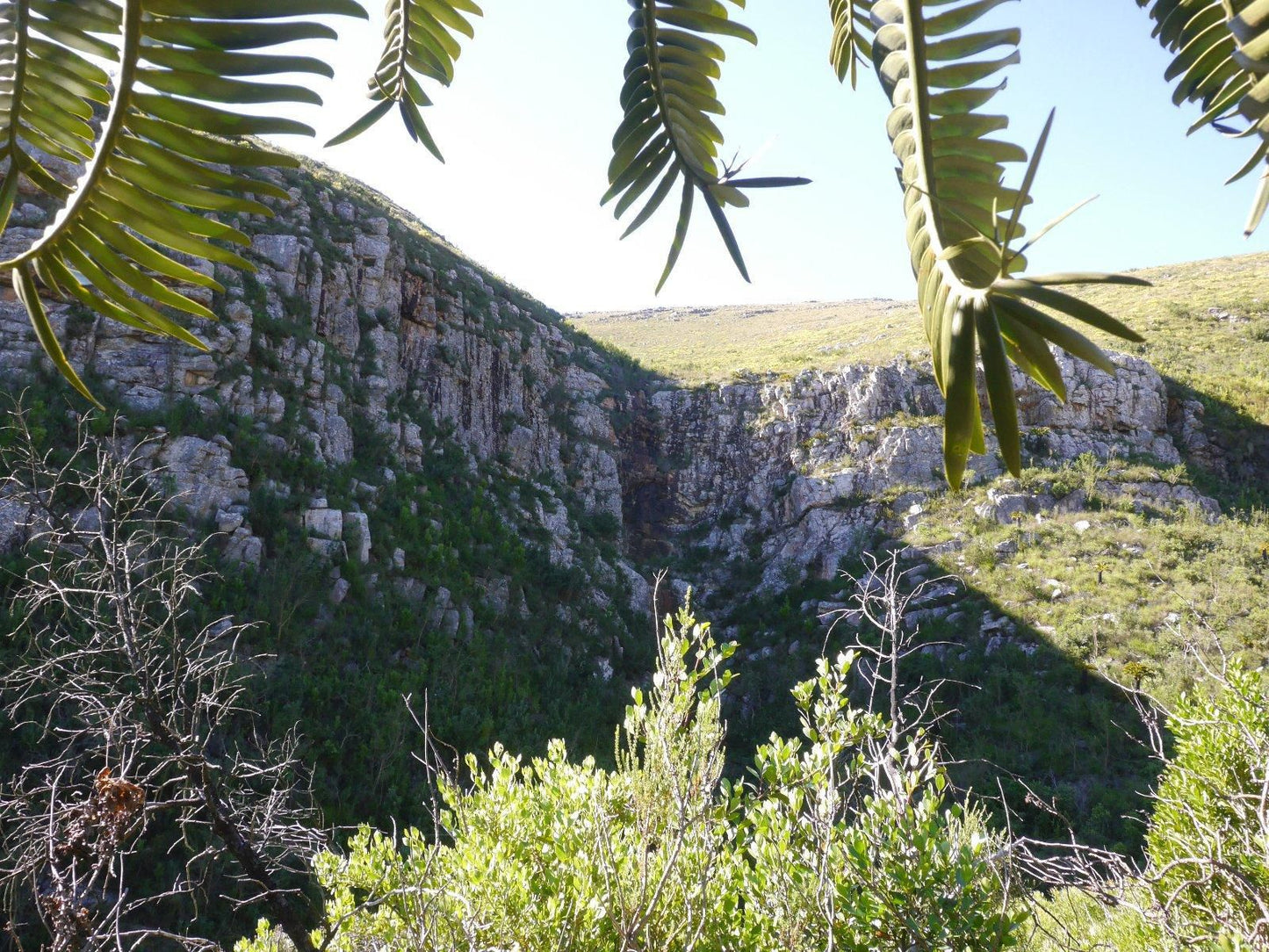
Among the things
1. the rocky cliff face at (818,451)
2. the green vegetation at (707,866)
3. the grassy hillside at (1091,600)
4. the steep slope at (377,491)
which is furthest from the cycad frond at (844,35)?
the rocky cliff face at (818,451)

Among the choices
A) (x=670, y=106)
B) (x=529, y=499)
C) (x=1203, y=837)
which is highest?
(x=670, y=106)

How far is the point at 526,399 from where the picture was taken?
1365cm

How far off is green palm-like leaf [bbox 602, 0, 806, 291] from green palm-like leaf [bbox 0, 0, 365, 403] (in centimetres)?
24

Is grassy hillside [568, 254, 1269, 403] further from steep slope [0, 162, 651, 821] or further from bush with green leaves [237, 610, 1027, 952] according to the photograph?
bush with green leaves [237, 610, 1027, 952]

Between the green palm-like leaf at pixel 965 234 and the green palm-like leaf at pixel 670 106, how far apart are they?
0.15 m

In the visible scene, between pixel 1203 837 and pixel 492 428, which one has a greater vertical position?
pixel 492 428

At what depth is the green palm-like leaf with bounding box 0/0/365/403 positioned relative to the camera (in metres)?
0.30

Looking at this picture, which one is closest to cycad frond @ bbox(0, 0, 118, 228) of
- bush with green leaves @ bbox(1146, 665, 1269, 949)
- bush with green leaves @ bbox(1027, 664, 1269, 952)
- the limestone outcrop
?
bush with green leaves @ bbox(1027, 664, 1269, 952)

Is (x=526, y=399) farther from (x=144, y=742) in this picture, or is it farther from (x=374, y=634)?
(x=144, y=742)

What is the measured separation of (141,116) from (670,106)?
1.12 feet

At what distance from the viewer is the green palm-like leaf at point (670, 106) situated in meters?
0.51

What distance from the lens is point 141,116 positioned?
1.02ft

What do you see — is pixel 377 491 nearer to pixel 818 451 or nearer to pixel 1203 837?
pixel 1203 837

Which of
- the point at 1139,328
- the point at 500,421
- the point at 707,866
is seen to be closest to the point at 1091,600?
the point at 500,421
